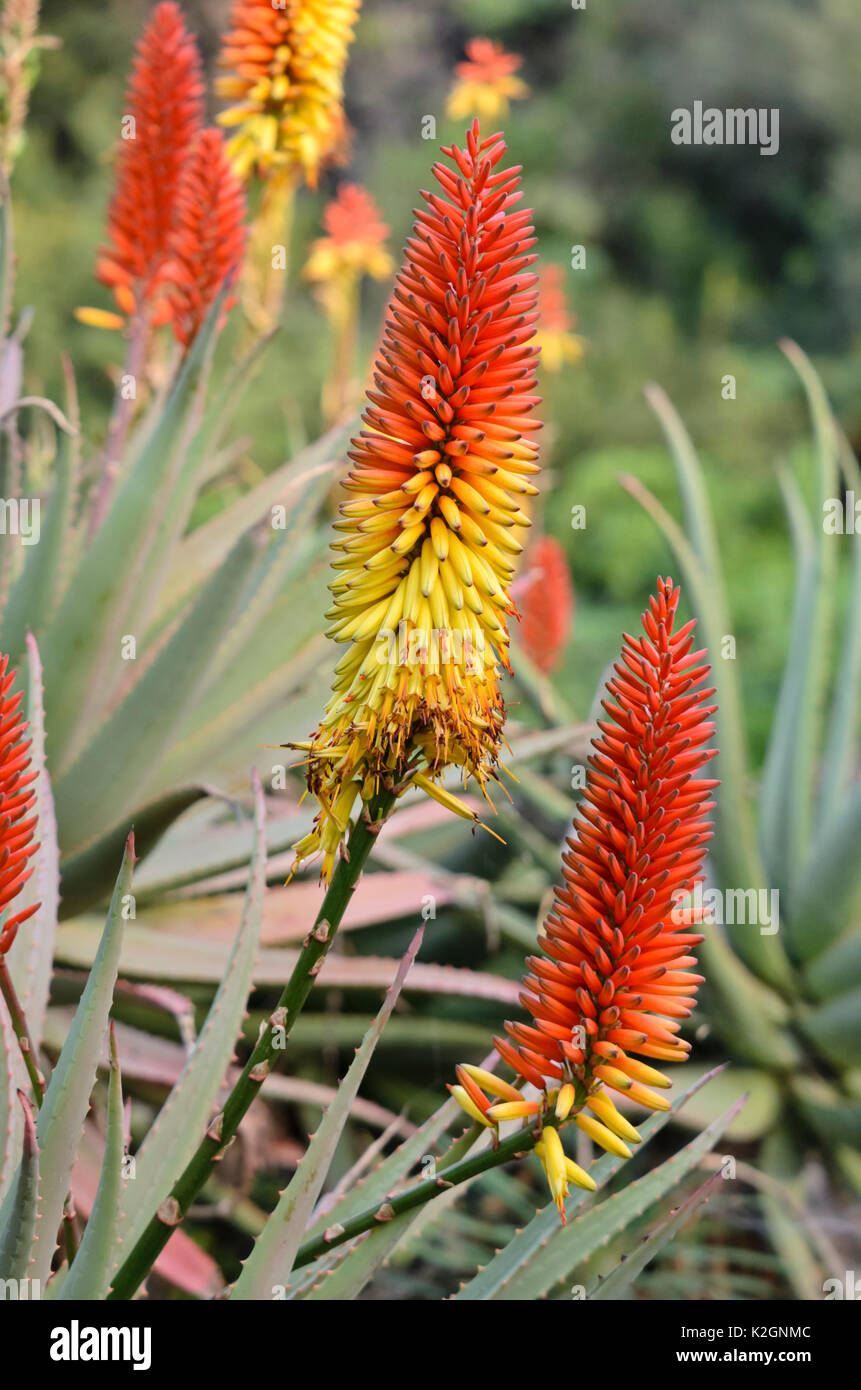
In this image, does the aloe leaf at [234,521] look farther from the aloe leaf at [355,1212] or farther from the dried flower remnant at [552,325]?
the dried flower remnant at [552,325]

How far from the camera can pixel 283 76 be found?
1479mm

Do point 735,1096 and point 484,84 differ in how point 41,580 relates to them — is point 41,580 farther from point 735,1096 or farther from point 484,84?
point 484,84

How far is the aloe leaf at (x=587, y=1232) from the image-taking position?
92 cm

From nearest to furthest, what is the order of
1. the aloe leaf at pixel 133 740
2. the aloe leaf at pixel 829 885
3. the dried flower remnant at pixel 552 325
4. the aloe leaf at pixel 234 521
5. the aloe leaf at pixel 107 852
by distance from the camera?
the aloe leaf at pixel 107 852 < the aloe leaf at pixel 133 740 < the aloe leaf at pixel 234 521 < the aloe leaf at pixel 829 885 < the dried flower remnant at pixel 552 325

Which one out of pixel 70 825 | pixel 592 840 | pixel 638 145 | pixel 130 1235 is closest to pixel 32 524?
pixel 70 825

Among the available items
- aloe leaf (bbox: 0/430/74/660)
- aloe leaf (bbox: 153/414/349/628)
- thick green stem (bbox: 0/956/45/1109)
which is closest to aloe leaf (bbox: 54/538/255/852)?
aloe leaf (bbox: 0/430/74/660)

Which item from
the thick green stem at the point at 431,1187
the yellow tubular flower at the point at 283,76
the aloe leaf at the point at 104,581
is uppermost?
the yellow tubular flower at the point at 283,76

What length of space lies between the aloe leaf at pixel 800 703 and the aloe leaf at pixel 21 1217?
5.24ft

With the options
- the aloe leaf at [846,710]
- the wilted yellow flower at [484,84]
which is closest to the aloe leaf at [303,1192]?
the aloe leaf at [846,710]

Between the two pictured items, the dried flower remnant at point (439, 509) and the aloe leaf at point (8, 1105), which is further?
the aloe leaf at point (8, 1105)

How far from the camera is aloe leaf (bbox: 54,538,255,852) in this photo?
139 centimetres

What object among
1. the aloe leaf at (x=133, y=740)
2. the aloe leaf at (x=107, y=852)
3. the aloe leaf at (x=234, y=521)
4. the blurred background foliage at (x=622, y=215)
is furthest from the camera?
the blurred background foliage at (x=622, y=215)

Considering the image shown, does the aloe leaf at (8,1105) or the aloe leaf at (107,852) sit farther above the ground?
the aloe leaf at (107,852)

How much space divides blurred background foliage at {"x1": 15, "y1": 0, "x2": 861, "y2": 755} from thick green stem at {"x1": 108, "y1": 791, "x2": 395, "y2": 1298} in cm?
509
